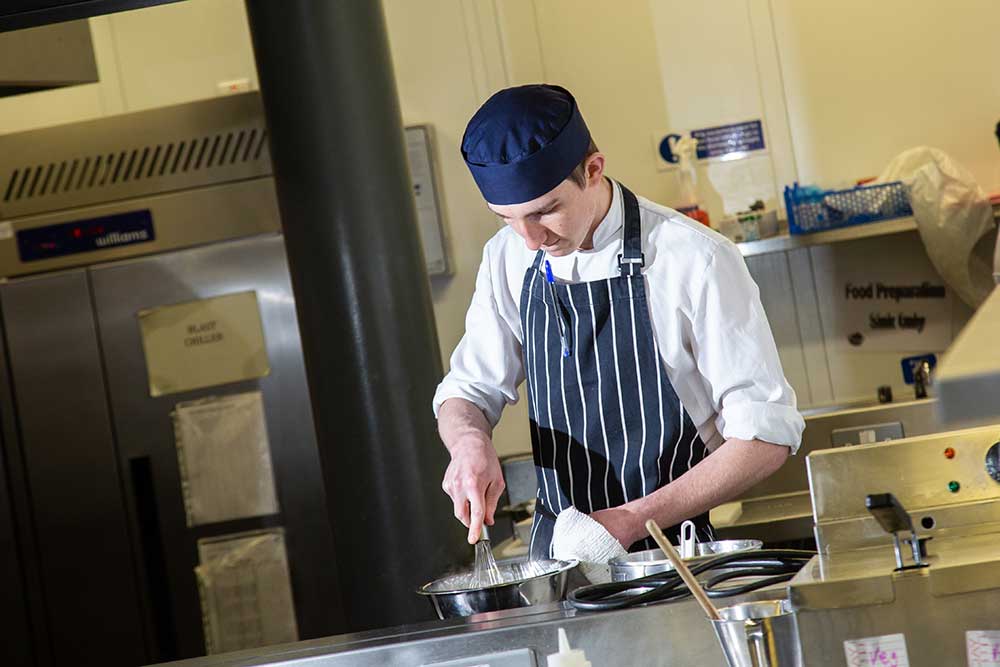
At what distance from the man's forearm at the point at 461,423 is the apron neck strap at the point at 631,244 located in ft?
1.11

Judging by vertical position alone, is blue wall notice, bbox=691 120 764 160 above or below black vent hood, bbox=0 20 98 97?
below

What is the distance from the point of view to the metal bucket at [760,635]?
3.59 feet

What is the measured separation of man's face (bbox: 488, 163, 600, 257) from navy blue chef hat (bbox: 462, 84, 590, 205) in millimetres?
16

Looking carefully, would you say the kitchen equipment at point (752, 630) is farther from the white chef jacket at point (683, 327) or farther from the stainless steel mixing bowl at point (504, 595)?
the white chef jacket at point (683, 327)

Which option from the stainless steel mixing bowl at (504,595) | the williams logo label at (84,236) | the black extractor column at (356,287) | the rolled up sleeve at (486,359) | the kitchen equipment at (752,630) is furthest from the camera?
the williams logo label at (84,236)

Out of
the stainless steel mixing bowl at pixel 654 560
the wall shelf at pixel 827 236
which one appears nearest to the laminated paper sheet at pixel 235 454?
the wall shelf at pixel 827 236

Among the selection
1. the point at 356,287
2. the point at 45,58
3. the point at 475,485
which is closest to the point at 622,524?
the point at 475,485

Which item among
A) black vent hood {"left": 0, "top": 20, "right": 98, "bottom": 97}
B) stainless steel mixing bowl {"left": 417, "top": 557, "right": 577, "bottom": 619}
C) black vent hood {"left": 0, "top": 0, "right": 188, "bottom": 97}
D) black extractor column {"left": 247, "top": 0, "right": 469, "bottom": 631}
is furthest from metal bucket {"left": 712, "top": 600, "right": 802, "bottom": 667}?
black vent hood {"left": 0, "top": 20, "right": 98, "bottom": 97}

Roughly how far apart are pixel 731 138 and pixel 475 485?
93.2 inches

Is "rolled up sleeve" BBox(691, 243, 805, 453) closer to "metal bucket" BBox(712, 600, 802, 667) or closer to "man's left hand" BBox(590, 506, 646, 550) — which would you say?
"man's left hand" BBox(590, 506, 646, 550)

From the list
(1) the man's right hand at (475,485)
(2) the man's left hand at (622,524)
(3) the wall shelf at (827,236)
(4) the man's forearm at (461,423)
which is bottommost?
(2) the man's left hand at (622,524)

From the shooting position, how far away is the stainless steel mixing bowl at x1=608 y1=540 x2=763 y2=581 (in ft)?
4.58

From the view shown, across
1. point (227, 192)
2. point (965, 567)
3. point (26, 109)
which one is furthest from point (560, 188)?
point (26, 109)

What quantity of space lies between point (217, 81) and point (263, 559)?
1.53m
